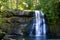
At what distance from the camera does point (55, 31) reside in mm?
22562

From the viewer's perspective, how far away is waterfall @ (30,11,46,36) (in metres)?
22.7

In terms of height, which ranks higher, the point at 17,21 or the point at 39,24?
the point at 17,21

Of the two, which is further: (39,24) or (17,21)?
(39,24)

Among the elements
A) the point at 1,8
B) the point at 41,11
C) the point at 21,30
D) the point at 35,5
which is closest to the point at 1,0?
the point at 1,8

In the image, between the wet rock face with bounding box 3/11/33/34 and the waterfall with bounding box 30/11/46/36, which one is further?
the waterfall with bounding box 30/11/46/36

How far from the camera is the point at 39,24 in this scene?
23.0 metres

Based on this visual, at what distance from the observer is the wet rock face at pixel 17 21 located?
21328 millimetres

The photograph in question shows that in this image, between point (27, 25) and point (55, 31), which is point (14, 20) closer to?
point (27, 25)

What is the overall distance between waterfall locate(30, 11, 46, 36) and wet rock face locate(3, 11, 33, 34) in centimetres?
121

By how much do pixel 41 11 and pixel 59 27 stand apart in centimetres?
265

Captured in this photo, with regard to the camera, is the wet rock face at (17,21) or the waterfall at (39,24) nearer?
the wet rock face at (17,21)

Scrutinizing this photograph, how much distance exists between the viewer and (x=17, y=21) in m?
21.5

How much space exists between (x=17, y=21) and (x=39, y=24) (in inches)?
105

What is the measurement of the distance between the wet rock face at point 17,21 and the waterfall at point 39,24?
1.21m
